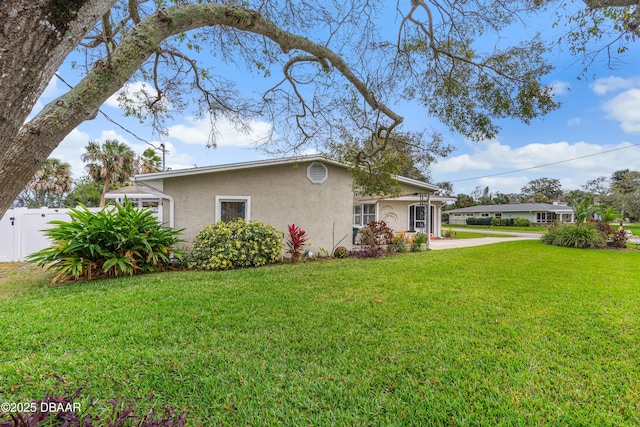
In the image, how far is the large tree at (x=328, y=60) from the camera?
422cm

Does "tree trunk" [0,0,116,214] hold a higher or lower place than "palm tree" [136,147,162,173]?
lower

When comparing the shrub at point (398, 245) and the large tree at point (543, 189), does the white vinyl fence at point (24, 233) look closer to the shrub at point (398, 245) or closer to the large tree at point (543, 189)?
the shrub at point (398, 245)

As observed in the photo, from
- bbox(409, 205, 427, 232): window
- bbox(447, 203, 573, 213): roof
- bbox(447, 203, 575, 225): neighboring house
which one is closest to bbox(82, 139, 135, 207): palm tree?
bbox(409, 205, 427, 232): window

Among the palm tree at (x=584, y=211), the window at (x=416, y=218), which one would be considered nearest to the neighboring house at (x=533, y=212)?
the palm tree at (x=584, y=211)

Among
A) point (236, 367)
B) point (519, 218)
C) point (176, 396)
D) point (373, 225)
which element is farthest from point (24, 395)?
point (519, 218)

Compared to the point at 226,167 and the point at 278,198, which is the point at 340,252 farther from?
the point at 226,167

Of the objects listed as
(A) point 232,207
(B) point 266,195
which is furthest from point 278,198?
(A) point 232,207

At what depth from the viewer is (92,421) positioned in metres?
2.01

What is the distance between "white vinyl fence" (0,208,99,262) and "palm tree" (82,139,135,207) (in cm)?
1420

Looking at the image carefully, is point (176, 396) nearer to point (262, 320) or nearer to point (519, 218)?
point (262, 320)

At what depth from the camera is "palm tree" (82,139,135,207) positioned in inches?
863

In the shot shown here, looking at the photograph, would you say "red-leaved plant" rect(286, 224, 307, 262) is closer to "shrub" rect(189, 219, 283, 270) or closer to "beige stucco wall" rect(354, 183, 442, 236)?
"shrub" rect(189, 219, 283, 270)

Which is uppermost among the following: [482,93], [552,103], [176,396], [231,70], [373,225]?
[231,70]

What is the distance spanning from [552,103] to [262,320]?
6.03 meters
